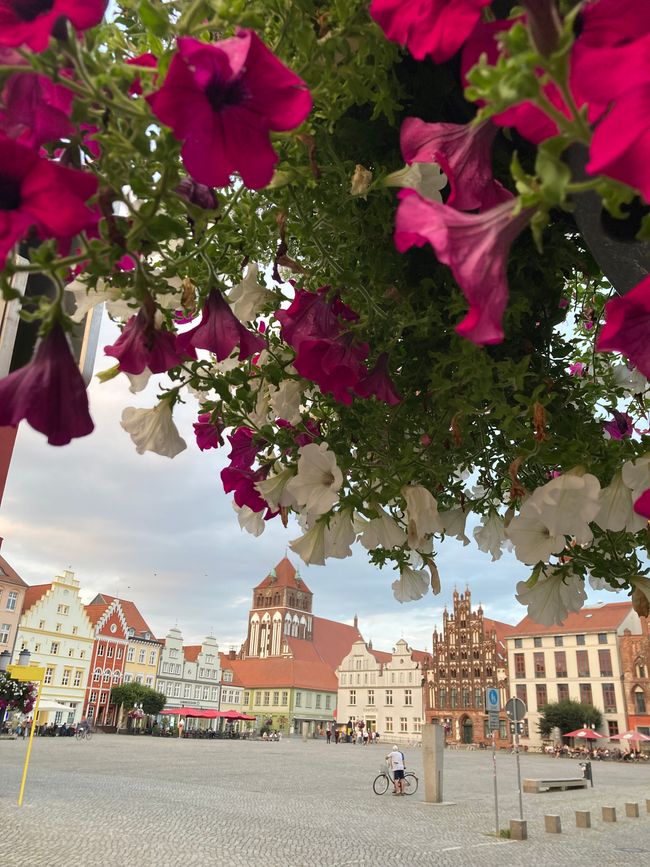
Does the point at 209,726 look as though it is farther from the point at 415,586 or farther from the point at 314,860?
the point at 415,586

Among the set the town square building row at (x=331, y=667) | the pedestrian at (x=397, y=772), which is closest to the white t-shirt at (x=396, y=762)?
the pedestrian at (x=397, y=772)

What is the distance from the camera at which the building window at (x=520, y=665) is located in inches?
2510

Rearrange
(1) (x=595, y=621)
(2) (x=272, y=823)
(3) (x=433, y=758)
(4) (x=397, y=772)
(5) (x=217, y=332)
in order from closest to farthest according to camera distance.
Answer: (5) (x=217, y=332) → (2) (x=272, y=823) → (3) (x=433, y=758) → (4) (x=397, y=772) → (1) (x=595, y=621)

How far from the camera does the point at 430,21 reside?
0.88m

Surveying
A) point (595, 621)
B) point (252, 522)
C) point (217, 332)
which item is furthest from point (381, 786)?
point (595, 621)

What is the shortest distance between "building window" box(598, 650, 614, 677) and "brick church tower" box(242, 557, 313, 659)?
119 feet

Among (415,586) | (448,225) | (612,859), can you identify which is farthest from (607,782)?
(448,225)

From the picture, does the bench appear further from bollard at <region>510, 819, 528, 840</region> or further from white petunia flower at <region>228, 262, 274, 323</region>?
white petunia flower at <region>228, 262, 274, 323</region>

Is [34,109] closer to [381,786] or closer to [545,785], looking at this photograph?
[381,786]

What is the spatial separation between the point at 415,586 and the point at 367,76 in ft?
5.14

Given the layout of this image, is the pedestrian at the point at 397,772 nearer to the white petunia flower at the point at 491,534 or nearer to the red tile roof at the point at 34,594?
the white petunia flower at the point at 491,534

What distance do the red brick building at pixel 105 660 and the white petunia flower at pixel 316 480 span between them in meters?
61.5

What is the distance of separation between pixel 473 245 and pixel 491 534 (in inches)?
71.8

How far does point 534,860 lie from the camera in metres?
9.64
